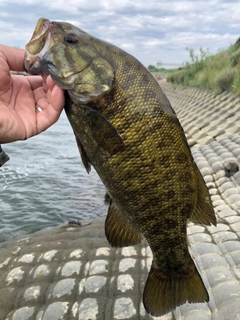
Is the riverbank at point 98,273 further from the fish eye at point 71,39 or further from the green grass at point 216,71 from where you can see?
the green grass at point 216,71

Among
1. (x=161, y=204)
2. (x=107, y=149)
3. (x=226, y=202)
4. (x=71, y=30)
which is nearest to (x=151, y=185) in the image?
(x=161, y=204)

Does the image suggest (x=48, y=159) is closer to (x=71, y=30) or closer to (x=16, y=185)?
(x=16, y=185)

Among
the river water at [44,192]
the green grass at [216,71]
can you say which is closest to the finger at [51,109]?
the river water at [44,192]

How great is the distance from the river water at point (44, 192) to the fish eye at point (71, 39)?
545cm

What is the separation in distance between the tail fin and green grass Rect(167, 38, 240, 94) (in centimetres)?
1305

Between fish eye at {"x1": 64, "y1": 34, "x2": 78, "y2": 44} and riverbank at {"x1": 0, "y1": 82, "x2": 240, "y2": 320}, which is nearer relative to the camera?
fish eye at {"x1": 64, "y1": 34, "x2": 78, "y2": 44}

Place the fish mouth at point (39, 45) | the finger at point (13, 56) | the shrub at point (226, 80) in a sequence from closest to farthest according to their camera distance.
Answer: the fish mouth at point (39, 45) → the finger at point (13, 56) → the shrub at point (226, 80)

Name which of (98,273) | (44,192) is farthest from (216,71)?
(98,273)

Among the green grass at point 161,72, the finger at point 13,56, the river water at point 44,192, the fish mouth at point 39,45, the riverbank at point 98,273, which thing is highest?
the fish mouth at point 39,45

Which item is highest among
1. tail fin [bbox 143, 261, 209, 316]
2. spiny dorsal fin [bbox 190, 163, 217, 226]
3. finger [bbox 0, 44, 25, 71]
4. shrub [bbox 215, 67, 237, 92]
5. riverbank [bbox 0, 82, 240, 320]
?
finger [bbox 0, 44, 25, 71]

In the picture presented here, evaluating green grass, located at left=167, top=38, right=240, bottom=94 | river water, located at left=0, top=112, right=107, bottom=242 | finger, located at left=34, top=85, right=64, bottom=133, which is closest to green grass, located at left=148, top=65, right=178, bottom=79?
green grass, located at left=167, top=38, right=240, bottom=94

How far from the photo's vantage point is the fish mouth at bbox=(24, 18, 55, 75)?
2748 millimetres

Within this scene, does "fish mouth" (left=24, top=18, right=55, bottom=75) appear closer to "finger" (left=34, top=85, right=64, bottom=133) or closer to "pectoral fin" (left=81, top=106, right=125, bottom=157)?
"finger" (left=34, top=85, right=64, bottom=133)

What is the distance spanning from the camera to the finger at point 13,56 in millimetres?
3330
